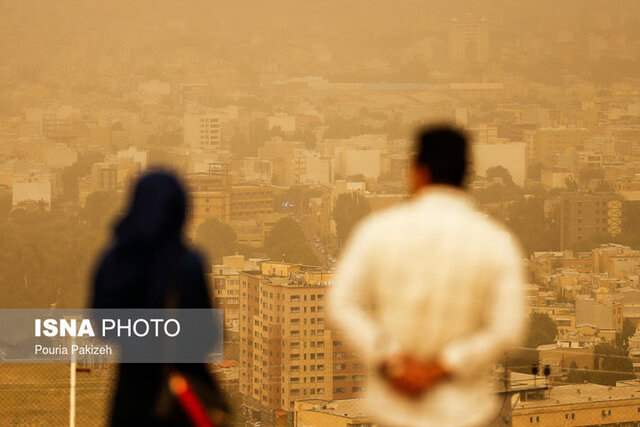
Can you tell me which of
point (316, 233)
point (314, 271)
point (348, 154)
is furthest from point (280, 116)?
point (314, 271)

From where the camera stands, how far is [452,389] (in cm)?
166

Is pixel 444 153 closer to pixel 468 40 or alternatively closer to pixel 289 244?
pixel 289 244

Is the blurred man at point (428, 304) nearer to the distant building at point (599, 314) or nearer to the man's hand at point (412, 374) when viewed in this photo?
the man's hand at point (412, 374)

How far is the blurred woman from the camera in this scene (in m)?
1.74

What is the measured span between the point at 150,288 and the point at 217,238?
29.0 m

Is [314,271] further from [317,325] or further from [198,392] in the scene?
[198,392]

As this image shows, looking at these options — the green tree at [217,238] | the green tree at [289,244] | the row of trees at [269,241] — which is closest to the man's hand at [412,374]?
the green tree at [289,244]

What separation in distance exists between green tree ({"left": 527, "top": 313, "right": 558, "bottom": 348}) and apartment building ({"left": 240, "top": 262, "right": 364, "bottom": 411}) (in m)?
2.89

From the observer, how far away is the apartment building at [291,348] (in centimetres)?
2175

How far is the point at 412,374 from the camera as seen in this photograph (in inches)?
65.0

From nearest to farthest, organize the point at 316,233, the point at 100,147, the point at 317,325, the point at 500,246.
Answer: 1. the point at 500,246
2. the point at 317,325
3. the point at 316,233
4. the point at 100,147

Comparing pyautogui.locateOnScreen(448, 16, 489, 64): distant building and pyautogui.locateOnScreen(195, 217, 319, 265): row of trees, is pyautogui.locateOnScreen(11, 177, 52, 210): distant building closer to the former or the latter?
pyautogui.locateOnScreen(195, 217, 319, 265): row of trees

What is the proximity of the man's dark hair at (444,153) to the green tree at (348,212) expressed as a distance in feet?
91.5

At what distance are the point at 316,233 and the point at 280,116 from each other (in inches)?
251
